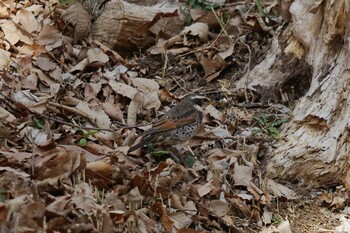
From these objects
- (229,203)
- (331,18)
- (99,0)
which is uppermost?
(331,18)

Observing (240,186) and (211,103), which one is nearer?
(240,186)

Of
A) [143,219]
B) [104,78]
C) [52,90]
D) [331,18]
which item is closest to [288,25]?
[331,18]

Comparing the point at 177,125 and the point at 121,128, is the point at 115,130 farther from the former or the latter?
the point at 177,125

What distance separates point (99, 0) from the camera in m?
8.84

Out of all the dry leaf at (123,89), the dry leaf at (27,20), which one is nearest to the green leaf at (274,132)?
the dry leaf at (123,89)

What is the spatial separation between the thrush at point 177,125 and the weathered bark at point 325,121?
826 mm

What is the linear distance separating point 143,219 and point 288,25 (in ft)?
10.8

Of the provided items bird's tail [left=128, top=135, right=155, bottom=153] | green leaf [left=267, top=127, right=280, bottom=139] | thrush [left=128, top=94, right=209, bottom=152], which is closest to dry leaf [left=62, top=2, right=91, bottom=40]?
thrush [left=128, top=94, right=209, bottom=152]

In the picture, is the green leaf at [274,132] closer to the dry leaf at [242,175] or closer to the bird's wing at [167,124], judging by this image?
the dry leaf at [242,175]

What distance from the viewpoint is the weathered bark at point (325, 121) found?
681cm

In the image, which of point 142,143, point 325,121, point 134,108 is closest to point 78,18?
point 134,108

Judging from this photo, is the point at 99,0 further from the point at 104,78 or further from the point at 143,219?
the point at 143,219

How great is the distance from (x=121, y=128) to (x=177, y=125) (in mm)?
549

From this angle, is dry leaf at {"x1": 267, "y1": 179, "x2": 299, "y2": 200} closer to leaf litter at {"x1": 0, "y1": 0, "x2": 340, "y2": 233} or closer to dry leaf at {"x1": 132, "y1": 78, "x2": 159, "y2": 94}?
leaf litter at {"x1": 0, "y1": 0, "x2": 340, "y2": 233}
